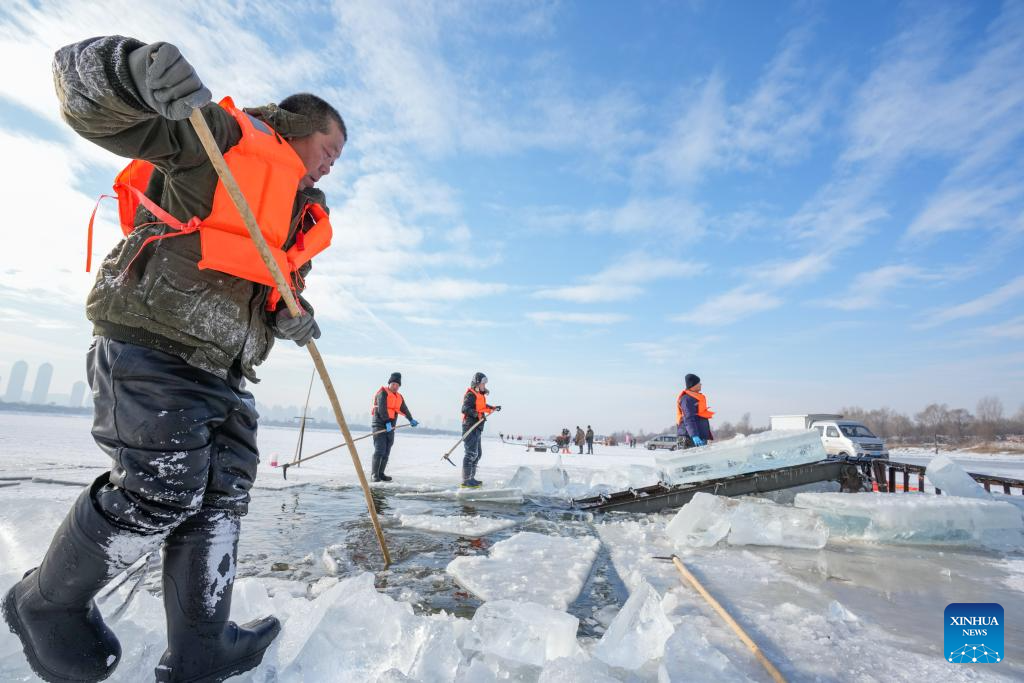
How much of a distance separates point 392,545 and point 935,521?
4.45 meters

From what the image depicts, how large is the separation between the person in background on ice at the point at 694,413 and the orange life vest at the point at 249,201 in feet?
23.8

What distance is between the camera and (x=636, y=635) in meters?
1.65

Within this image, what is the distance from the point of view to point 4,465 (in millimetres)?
5906

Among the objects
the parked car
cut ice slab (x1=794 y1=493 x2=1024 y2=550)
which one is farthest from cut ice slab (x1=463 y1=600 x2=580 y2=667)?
the parked car

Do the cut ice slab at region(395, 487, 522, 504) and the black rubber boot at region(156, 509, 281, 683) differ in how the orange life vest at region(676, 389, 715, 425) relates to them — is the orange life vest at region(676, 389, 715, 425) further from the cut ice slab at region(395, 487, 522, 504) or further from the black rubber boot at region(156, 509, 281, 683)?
the black rubber boot at region(156, 509, 281, 683)

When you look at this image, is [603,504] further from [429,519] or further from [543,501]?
[429,519]

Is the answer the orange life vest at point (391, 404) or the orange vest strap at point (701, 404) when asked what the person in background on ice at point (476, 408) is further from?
the orange vest strap at point (701, 404)

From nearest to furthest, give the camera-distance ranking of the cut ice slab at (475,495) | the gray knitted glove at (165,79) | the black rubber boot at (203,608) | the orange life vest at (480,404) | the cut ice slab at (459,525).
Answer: the gray knitted glove at (165,79) < the black rubber boot at (203,608) < the cut ice slab at (459,525) < the cut ice slab at (475,495) < the orange life vest at (480,404)

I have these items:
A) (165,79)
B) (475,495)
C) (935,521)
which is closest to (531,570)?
(165,79)

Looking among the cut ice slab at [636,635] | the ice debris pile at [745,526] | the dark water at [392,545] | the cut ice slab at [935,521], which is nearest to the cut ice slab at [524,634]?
the cut ice slab at [636,635]

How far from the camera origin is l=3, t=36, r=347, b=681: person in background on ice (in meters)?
1.00

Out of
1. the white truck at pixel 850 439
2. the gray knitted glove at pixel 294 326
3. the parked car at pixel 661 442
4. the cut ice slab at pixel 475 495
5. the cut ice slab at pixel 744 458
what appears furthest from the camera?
the parked car at pixel 661 442

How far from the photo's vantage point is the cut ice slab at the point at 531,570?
2.33 meters

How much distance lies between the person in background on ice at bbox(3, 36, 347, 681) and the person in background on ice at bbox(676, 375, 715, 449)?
23.8 feet
